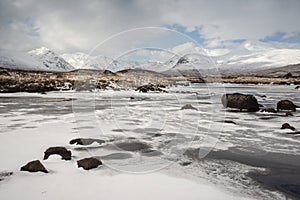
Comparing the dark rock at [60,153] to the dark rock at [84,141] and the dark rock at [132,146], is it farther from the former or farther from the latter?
the dark rock at [132,146]

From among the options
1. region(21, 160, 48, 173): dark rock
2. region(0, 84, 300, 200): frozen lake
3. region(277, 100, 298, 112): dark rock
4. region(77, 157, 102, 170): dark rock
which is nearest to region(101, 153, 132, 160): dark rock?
region(0, 84, 300, 200): frozen lake

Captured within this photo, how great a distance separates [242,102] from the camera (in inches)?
757

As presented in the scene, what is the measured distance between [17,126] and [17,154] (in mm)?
4349

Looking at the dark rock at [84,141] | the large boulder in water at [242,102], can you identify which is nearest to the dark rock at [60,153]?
the dark rock at [84,141]

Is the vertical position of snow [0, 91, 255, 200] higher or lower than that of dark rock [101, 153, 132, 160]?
lower

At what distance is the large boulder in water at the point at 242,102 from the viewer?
61.4ft

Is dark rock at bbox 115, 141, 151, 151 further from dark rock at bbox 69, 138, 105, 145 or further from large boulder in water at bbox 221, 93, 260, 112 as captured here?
large boulder in water at bbox 221, 93, 260, 112

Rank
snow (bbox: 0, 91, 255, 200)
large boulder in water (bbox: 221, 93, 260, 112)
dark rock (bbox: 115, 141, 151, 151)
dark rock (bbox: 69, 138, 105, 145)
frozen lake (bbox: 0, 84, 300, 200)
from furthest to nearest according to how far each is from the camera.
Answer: large boulder in water (bbox: 221, 93, 260, 112)
dark rock (bbox: 69, 138, 105, 145)
dark rock (bbox: 115, 141, 151, 151)
frozen lake (bbox: 0, 84, 300, 200)
snow (bbox: 0, 91, 255, 200)

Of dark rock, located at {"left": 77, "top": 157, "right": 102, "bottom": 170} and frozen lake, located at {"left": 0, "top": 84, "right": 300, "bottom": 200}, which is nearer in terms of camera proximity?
frozen lake, located at {"left": 0, "top": 84, "right": 300, "bottom": 200}

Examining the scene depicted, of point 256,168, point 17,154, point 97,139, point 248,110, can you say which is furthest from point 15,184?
point 248,110

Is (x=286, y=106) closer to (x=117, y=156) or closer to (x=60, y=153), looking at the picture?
Result: (x=117, y=156)

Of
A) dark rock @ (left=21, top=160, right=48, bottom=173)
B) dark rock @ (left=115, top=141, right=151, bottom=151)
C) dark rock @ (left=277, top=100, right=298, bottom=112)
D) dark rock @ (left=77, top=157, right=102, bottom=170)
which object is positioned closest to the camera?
dark rock @ (left=21, top=160, right=48, bottom=173)

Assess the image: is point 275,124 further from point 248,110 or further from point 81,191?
point 81,191

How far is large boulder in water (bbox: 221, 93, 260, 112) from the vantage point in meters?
18.7
